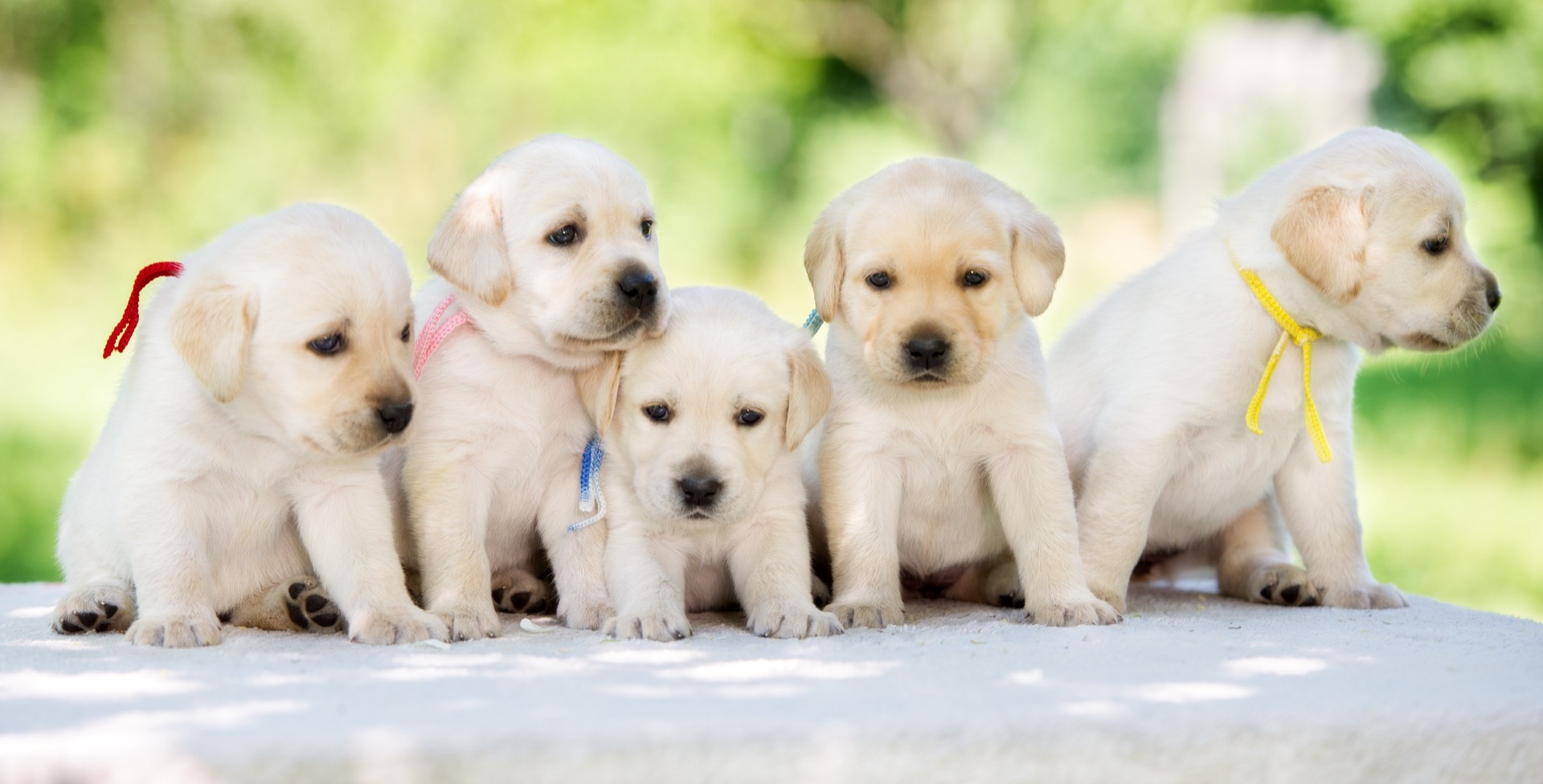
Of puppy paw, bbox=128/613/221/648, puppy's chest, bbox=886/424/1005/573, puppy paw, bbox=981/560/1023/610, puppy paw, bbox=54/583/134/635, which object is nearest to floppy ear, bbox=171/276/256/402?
puppy paw, bbox=128/613/221/648

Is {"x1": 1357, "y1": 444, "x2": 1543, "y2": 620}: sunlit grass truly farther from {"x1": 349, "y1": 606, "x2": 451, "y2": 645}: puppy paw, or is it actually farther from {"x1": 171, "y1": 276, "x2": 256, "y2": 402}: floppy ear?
{"x1": 171, "y1": 276, "x2": 256, "y2": 402}: floppy ear

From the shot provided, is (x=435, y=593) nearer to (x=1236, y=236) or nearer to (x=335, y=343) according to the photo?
(x=335, y=343)

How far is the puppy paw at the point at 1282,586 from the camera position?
470 centimetres

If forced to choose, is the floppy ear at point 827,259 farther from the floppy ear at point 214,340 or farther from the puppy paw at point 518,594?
the floppy ear at point 214,340

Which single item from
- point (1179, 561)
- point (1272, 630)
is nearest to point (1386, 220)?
point (1272, 630)

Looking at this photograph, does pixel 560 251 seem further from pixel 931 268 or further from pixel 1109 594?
pixel 1109 594

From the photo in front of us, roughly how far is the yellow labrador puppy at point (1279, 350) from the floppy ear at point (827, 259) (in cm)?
100

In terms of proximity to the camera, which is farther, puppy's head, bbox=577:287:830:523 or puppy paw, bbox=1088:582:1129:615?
puppy paw, bbox=1088:582:1129:615

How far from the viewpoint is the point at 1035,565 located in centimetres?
418

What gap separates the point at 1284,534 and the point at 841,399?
73.2 inches

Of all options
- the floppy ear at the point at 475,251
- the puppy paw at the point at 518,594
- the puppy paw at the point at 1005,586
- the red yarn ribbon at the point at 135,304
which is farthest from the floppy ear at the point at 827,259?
the red yarn ribbon at the point at 135,304

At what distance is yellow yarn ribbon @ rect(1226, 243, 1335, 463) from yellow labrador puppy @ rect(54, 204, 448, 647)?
101 inches

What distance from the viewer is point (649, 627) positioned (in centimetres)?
388

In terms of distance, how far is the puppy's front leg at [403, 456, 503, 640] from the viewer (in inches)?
160
